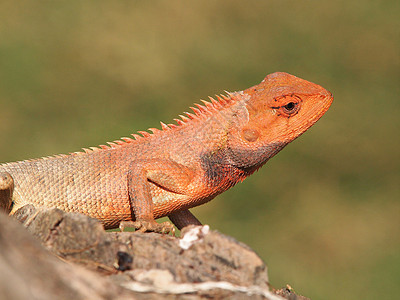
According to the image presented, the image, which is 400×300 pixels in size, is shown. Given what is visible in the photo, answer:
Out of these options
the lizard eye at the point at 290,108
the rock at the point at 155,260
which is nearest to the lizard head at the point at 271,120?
the lizard eye at the point at 290,108

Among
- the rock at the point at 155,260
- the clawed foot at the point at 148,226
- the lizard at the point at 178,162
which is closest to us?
the rock at the point at 155,260

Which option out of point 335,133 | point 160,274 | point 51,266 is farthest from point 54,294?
point 335,133

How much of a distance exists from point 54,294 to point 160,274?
2.79ft

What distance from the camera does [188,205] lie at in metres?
4.59

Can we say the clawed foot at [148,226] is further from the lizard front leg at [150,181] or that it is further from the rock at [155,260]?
the rock at [155,260]

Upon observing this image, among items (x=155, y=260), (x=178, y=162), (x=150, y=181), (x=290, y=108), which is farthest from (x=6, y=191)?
(x=290, y=108)

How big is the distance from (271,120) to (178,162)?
77 centimetres

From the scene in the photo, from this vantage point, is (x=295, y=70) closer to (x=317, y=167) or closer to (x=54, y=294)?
(x=317, y=167)

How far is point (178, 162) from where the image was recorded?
4555mm

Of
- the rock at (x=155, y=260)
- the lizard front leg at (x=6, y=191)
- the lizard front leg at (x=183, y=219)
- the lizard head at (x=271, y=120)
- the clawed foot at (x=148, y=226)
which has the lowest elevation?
the rock at (x=155, y=260)

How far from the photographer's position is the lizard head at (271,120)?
4.57 metres

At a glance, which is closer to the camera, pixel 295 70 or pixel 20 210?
pixel 20 210

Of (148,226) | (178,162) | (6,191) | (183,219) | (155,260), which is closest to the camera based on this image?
(155,260)

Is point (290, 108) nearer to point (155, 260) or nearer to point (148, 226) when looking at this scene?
point (148, 226)
